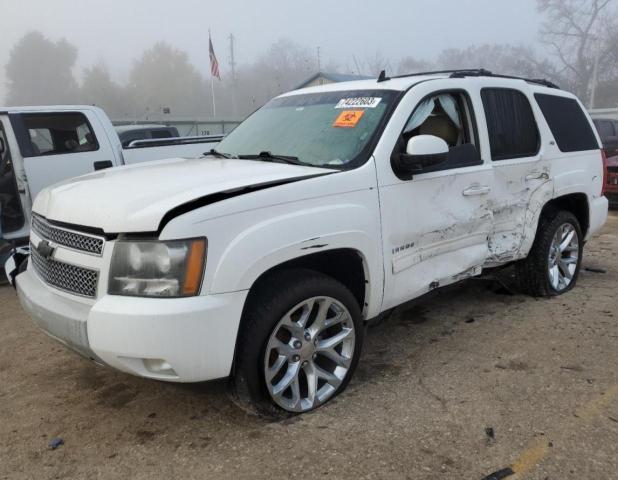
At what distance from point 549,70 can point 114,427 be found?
65.9m

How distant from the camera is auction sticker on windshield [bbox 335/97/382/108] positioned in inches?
141

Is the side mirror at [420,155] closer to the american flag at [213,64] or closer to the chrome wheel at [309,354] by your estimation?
the chrome wheel at [309,354]

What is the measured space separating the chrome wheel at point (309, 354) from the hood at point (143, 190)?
74 centimetres

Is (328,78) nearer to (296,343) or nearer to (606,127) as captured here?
(606,127)

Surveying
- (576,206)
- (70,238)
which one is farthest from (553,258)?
(70,238)

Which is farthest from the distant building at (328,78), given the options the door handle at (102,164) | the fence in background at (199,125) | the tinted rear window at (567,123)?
the tinted rear window at (567,123)

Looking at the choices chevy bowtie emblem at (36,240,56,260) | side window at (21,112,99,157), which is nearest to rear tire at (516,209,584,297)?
chevy bowtie emblem at (36,240,56,260)

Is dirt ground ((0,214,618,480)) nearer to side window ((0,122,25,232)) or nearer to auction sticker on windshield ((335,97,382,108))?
auction sticker on windshield ((335,97,382,108))

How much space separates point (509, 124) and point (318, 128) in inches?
63.2

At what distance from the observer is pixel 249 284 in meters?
2.61

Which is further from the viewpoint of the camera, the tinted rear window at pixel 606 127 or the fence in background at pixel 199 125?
the fence in background at pixel 199 125

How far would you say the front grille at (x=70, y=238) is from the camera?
8.70 ft

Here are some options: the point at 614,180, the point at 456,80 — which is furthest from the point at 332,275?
the point at 614,180

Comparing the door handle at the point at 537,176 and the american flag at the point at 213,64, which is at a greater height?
the american flag at the point at 213,64
